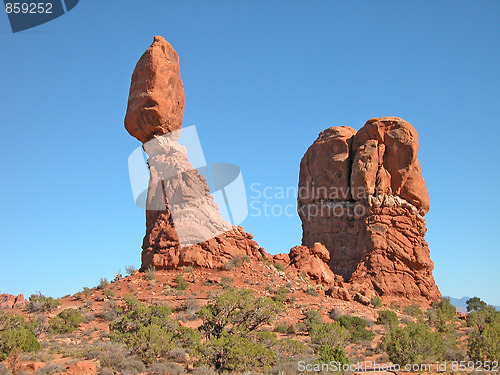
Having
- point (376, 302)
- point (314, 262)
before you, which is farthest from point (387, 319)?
point (314, 262)

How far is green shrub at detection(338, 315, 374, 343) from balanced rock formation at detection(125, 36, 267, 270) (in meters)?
7.06

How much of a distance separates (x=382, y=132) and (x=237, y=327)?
2041 centimetres

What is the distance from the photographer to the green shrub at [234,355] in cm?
1462

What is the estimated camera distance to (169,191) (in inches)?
1088

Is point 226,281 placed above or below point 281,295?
above

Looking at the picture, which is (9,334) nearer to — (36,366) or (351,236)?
(36,366)

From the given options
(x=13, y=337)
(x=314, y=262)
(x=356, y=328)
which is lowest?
(x=13, y=337)

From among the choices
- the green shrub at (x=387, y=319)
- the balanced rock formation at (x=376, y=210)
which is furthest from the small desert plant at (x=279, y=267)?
the green shrub at (x=387, y=319)

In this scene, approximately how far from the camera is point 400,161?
33312 millimetres

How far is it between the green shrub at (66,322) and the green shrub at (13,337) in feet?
7.95

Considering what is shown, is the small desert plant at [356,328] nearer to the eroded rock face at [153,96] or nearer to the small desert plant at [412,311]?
the small desert plant at [412,311]

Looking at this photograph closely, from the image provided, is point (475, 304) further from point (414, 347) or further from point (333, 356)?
point (333, 356)

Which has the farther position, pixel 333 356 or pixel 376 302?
pixel 376 302

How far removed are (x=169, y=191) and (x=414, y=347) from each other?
50.3 feet
